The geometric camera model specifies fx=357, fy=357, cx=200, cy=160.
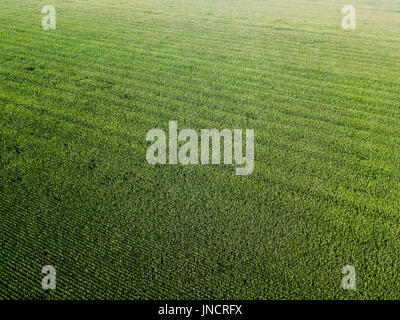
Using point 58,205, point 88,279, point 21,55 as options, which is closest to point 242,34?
point 21,55

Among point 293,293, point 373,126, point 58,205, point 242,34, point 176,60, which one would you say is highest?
point 242,34

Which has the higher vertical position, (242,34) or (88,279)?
(242,34)

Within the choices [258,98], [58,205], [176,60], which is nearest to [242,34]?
[176,60]

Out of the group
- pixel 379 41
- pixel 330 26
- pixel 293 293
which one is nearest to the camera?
pixel 293 293

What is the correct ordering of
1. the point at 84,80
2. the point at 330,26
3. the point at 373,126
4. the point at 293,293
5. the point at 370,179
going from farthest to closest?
the point at 330,26 < the point at 84,80 < the point at 373,126 < the point at 370,179 < the point at 293,293

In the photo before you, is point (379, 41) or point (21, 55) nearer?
point (21, 55)

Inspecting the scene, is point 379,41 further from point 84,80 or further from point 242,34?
point 84,80

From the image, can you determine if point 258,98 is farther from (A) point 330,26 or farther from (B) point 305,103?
(A) point 330,26
